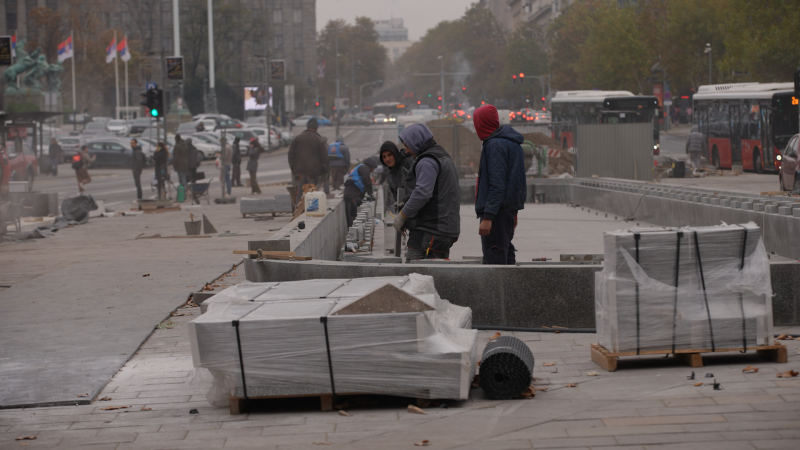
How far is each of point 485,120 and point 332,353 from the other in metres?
2.90

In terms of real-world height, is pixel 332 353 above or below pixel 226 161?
below

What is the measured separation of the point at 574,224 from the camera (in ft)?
62.5

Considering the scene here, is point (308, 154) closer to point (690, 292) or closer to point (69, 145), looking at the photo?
point (690, 292)

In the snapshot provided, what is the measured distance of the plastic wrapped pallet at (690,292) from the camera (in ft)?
20.4

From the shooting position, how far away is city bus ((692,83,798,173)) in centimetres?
2973

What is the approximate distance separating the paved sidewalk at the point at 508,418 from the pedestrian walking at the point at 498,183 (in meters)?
1.60

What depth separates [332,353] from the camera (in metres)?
5.63

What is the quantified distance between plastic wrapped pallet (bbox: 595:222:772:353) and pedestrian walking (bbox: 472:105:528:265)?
5.06ft

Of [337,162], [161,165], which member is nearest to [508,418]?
[337,162]

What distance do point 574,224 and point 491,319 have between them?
1155 cm

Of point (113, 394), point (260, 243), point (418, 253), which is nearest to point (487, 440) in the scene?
point (113, 394)

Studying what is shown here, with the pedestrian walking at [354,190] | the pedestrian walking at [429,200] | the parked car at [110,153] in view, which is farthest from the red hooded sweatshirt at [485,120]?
the parked car at [110,153]

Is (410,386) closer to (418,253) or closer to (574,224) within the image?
(418,253)

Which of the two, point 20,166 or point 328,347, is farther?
point 20,166
